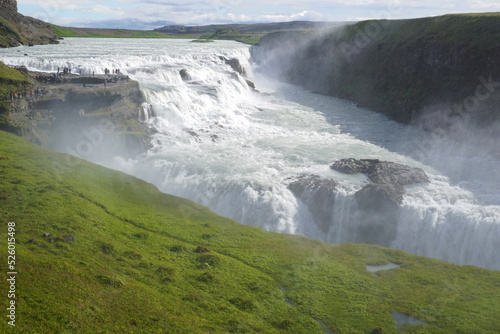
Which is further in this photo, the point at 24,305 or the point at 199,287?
the point at 199,287

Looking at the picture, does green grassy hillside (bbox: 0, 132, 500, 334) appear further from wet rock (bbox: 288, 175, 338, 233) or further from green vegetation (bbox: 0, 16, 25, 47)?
green vegetation (bbox: 0, 16, 25, 47)

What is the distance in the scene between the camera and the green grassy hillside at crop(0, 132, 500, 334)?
15766mm

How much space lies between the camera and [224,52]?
326 ft

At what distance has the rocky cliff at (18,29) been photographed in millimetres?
86062

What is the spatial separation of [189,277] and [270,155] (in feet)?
83.8

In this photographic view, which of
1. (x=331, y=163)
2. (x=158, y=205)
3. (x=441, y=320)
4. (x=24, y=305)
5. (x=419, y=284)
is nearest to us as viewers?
(x=24, y=305)

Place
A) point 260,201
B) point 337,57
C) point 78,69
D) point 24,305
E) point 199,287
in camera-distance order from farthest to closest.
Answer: point 337,57
point 78,69
point 260,201
point 199,287
point 24,305

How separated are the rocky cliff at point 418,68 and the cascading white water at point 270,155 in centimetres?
512

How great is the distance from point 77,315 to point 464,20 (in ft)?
228

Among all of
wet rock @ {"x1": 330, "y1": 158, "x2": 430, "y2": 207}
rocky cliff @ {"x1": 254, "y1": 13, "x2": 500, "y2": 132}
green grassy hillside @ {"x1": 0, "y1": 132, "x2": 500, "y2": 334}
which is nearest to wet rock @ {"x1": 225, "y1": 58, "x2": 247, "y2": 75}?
rocky cliff @ {"x1": 254, "y1": 13, "x2": 500, "y2": 132}

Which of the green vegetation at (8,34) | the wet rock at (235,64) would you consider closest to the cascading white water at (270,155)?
the wet rock at (235,64)

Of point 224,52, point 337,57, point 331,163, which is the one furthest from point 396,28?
point 331,163

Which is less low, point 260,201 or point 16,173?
point 16,173

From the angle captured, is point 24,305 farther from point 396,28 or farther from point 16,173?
point 396,28
